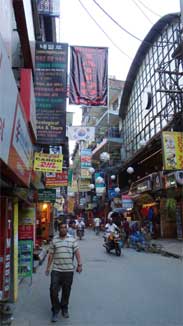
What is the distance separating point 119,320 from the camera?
616cm

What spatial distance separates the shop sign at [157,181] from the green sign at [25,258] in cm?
1509

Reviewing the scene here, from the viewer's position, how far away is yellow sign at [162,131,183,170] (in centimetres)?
1746

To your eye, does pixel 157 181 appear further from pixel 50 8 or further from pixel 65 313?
pixel 65 313

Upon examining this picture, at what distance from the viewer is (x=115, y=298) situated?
7.87m

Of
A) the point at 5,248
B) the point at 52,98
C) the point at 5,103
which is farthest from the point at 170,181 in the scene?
the point at 5,103

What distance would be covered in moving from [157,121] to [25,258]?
18814 mm

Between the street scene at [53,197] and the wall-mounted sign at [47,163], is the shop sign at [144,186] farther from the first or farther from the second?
the wall-mounted sign at [47,163]

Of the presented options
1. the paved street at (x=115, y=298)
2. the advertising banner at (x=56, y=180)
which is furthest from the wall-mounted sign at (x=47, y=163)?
the advertising banner at (x=56, y=180)

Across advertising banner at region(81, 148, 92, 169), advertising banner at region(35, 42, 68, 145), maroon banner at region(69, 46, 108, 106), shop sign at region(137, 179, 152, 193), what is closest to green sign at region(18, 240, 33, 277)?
advertising banner at region(35, 42, 68, 145)

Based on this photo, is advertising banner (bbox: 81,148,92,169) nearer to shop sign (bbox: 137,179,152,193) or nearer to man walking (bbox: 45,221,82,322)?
shop sign (bbox: 137,179,152,193)

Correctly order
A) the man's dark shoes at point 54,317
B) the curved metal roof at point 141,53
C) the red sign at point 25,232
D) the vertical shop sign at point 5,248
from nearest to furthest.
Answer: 1. the man's dark shoes at point 54,317
2. the vertical shop sign at point 5,248
3. the red sign at point 25,232
4. the curved metal roof at point 141,53

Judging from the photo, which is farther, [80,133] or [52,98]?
[80,133]

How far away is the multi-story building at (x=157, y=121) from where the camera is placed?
19.5 m

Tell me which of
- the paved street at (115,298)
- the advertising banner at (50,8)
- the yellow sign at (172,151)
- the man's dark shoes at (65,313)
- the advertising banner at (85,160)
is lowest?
the paved street at (115,298)
